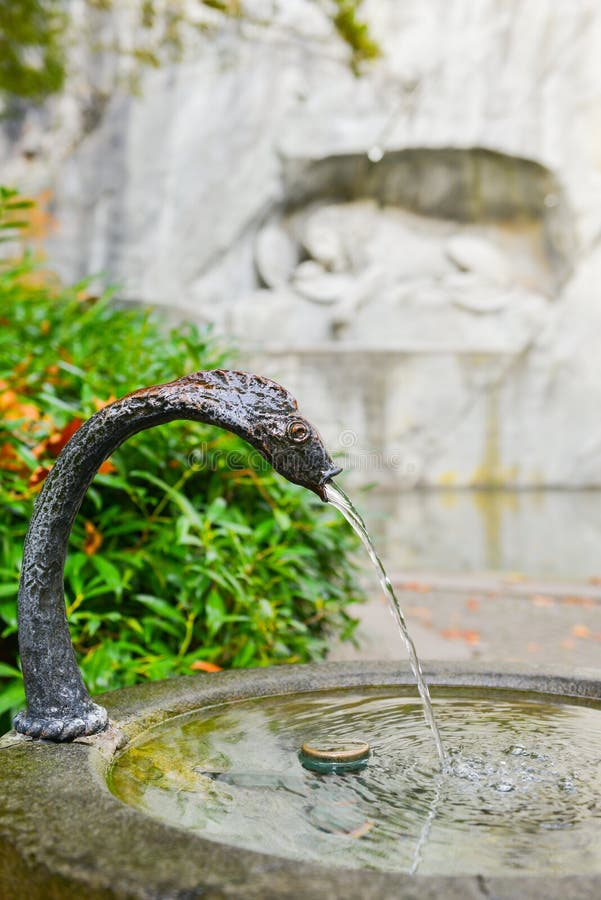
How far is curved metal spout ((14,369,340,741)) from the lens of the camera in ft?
4.24

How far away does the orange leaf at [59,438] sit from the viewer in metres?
2.55

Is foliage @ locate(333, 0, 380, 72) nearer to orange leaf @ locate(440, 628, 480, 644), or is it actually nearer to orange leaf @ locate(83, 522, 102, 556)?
orange leaf @ locate(440, 628, 480, 644)

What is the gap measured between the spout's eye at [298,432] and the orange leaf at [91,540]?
1.48 m

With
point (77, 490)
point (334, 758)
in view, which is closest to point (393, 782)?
point (334, 758)

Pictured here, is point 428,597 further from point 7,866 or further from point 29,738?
point 7,866

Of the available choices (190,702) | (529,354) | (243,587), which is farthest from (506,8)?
(190,702)

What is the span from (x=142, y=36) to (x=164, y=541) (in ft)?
47.2

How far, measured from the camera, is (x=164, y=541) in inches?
104

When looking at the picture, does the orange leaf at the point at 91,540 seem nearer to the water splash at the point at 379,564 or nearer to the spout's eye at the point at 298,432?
the water splash at the point at 379,564

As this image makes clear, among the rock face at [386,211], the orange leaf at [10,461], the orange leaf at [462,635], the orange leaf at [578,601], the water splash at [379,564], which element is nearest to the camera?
the water splash at [379,564]

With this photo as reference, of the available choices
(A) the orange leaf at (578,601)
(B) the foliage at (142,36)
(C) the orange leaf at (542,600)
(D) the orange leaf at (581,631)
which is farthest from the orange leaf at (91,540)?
(B) the foliage at (142,36)

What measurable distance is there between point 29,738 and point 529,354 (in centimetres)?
1239

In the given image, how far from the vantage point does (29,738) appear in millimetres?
1388

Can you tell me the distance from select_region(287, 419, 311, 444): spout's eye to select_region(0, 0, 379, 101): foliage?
12247mm
